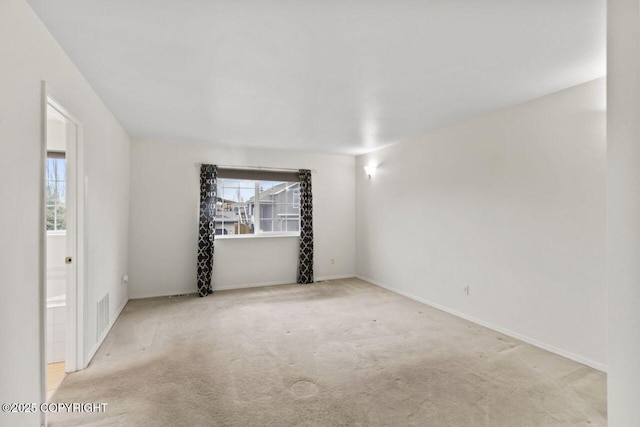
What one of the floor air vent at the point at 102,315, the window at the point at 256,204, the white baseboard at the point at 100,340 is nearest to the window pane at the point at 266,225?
the window at the point at 256,204

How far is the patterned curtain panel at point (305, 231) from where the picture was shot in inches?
224

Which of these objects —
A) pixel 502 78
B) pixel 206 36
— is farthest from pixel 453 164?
pixel 206 36

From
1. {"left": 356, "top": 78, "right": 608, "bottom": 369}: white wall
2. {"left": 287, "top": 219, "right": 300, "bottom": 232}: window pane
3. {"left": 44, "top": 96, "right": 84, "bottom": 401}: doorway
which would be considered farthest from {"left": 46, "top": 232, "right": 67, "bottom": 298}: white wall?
{"left": 356, "top": 78, "right": 608, "bottom": 369}: white wall

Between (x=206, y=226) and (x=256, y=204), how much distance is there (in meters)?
0.95

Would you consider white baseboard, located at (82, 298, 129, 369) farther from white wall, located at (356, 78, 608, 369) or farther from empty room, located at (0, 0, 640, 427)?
white wall, located at (356, 78, 608, 369)

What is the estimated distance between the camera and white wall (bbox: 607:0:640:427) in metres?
1.25

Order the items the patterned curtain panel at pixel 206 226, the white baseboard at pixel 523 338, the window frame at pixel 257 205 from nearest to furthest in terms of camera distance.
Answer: the white baseboard at pixel 523 338 < the patterned curtain panel at pixel 206 226 < the window frame at pixel 257 205

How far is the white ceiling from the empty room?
0.07 ft

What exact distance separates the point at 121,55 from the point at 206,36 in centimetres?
72

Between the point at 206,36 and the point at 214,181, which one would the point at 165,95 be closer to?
the point at 206,36

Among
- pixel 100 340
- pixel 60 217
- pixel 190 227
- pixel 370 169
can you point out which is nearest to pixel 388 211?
pixel 370 169

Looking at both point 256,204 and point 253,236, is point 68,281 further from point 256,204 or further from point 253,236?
point 256,204

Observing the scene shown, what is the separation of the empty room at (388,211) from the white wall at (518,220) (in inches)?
0.8

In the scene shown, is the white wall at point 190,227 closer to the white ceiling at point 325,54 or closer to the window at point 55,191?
the window at point 55,191
